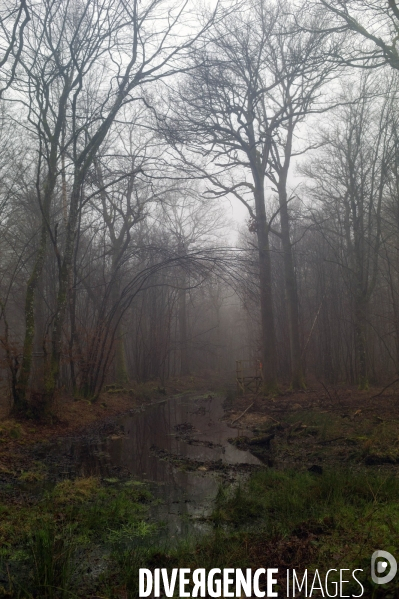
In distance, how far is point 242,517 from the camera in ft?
18.7

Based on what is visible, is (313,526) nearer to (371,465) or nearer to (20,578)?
(20,578)

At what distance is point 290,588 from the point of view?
369cm

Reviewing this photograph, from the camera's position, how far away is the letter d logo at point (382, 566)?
3.44 m

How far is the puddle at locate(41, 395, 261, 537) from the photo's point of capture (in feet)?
21.1

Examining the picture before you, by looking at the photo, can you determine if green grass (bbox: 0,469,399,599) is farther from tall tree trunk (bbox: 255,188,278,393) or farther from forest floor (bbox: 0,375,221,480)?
tall tree trunk (bbox: 255,188,278,393)

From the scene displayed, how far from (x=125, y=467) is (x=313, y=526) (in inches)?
184

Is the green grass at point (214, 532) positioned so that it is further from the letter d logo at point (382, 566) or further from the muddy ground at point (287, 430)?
the muddy ground at point (287, 430)

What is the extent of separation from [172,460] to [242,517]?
3954 millimetres

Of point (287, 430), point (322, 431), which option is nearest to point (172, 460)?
point (287, 430)

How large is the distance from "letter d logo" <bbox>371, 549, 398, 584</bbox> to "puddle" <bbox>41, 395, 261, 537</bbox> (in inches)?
89.0

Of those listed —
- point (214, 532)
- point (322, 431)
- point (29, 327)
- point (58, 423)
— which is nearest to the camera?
point (214, 532)

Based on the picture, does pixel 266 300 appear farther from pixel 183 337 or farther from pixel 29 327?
pixel 183 337

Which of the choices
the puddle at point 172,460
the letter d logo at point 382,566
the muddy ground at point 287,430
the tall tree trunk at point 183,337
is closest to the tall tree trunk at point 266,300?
the muddy ground at point 287,430

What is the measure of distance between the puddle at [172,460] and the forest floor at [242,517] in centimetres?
29
